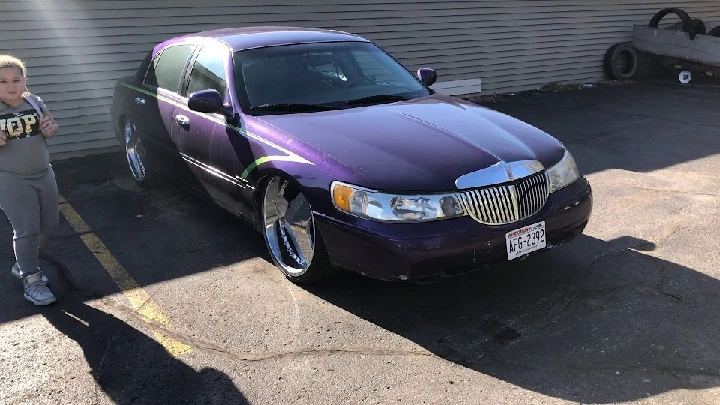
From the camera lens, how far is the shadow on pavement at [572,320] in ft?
9.72

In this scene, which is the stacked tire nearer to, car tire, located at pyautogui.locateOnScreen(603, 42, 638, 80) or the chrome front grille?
car tire, located at pyautogui.locateOnScreen(603, 42, 638, 80)

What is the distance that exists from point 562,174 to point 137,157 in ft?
13.3

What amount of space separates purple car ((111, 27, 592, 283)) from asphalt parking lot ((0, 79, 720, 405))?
0.35 meters

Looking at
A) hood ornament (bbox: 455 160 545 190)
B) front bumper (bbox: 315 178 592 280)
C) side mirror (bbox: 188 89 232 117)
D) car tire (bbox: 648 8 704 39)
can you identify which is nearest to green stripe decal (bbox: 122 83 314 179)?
side mirror (bbox: 188 89 232 117)

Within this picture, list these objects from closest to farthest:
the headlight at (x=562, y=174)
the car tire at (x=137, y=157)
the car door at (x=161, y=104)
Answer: the headlight at (x=562, y=174), the car door at (x=161, y=104), the car tire at (x=137, y=157)

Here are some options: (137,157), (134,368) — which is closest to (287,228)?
(134,368)

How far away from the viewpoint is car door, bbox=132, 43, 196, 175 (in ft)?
16.9

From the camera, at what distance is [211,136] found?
14.8ft

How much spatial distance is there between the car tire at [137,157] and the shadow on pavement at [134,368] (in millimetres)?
2423

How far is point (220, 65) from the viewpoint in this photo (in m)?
4.66

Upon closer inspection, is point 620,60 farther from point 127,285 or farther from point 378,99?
point 127,285

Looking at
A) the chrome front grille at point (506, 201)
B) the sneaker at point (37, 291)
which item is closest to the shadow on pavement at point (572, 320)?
the chrome front grille at point (506, 201)

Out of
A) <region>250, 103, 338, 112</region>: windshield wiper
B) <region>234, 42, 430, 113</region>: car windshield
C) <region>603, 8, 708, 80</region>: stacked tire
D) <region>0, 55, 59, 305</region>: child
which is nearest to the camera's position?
<region>0, 55, 59, 305</region>: child

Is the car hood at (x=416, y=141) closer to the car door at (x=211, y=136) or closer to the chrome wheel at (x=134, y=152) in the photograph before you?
the car door at (x=211, y=136)
